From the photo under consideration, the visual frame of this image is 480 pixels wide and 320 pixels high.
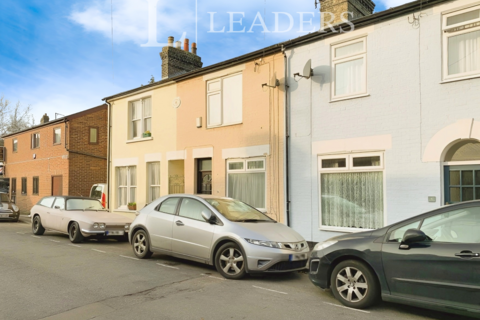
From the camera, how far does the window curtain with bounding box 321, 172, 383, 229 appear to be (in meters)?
9.83

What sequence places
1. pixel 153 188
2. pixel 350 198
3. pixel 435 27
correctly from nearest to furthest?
pixel 435 27 < pixel 350 198 < pixel 153 188

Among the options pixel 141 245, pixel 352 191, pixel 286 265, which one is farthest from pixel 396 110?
pixel 141 245

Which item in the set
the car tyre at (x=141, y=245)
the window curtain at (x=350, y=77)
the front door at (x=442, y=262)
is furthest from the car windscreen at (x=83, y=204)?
the front door at (x=442, y=262)

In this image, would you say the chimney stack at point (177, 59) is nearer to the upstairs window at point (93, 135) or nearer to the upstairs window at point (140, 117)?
the upstairs window at point (140, 117)

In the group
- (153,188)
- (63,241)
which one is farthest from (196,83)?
(63,241)

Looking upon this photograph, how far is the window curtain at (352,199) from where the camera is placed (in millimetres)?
9834

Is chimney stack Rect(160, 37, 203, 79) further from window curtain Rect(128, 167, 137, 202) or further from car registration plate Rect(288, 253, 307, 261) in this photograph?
car registration plate Rect(288, 253, 307, 261)

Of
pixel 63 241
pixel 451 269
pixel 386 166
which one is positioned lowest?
pixel 63 241

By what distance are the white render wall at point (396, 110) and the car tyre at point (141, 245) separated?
4.11 meters

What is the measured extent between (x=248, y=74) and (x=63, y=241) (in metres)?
7.58

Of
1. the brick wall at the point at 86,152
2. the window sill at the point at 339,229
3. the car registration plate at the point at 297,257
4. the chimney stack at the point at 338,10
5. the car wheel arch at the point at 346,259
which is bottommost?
the car registration plate at the point at 297,257

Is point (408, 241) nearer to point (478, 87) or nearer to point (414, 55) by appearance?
point (478, 87)

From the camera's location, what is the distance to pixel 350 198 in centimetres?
1032

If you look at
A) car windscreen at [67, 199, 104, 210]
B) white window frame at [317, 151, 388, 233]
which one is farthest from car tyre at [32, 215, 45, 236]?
white window frame at [317, 151, 388, 233]
